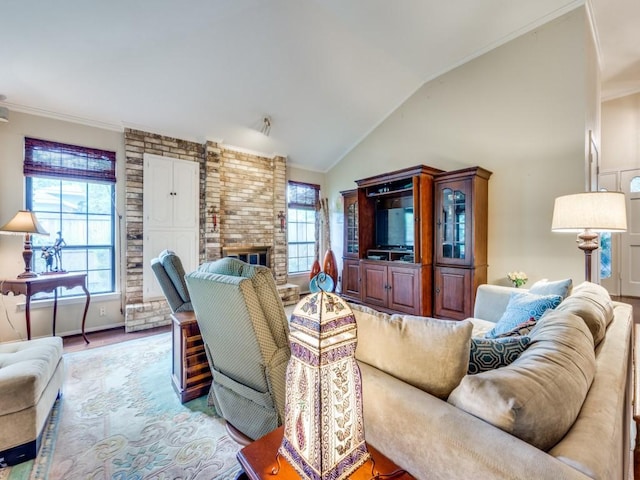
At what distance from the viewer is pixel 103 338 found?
11.2 ft

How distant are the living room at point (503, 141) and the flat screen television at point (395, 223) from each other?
2.47ft

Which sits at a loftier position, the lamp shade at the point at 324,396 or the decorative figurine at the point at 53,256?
the decorative figurine at the point at 53,256

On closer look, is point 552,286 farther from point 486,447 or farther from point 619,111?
point 619,111

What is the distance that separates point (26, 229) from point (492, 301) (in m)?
4.63

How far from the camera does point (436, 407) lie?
774 mm

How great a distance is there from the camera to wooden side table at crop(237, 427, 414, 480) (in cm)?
77

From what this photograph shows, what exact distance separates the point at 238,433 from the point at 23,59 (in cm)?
388

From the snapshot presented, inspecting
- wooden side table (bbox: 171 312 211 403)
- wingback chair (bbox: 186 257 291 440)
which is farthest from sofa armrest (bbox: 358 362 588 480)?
wooden side table (bbox: 171 312 211 403)

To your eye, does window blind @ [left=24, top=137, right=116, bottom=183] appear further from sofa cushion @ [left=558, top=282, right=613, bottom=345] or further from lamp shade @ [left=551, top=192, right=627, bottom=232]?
lamp shade @ [left=551, top=192, right=627, bottom=232]

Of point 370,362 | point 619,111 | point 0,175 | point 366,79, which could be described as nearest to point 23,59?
point 0,175

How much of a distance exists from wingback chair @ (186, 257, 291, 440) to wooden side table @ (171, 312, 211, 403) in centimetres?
45

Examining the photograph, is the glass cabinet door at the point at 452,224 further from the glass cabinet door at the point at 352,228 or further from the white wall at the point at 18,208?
the white wall at the point at 18,208

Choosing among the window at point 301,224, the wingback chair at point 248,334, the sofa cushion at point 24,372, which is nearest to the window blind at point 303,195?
the window at point 301,224

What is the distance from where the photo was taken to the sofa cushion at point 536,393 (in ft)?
2.14
